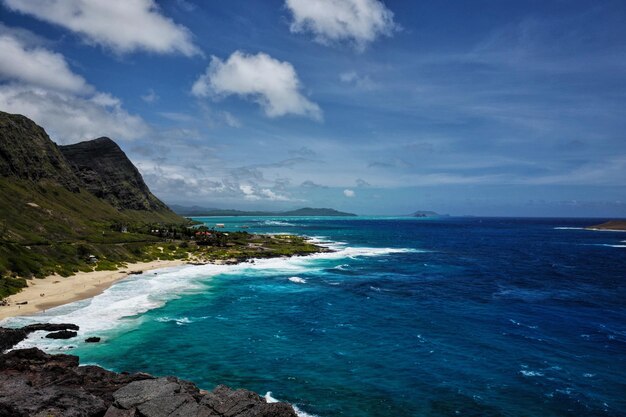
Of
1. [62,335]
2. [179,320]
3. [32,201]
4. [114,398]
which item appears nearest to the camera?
[114,398]

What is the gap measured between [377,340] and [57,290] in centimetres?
5285

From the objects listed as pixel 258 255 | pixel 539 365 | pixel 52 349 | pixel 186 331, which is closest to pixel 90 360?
pixel 52 349

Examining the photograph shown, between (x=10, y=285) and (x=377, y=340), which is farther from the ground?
(x=10, y=285)

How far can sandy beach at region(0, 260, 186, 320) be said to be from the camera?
173ft

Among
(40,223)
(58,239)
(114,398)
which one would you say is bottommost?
(114,398)

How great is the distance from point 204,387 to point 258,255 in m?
94.4

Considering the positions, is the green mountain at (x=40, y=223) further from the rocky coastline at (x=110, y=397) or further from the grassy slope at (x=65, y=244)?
the rocky coastline at (x=110, y=397)

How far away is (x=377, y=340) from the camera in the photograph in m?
45.6

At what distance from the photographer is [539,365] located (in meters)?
38.2

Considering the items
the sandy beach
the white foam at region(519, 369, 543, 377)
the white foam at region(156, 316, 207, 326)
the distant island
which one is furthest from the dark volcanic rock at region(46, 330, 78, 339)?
the white foam at region(519, 369, 543, 377)

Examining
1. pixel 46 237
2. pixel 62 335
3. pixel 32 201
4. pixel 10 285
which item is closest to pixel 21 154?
pixel 32 201

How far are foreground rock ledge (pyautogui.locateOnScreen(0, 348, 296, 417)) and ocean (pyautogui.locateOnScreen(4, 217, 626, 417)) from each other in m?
5.73

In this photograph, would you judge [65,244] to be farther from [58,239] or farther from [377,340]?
[377,340]

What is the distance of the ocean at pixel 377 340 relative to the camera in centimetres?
3186
